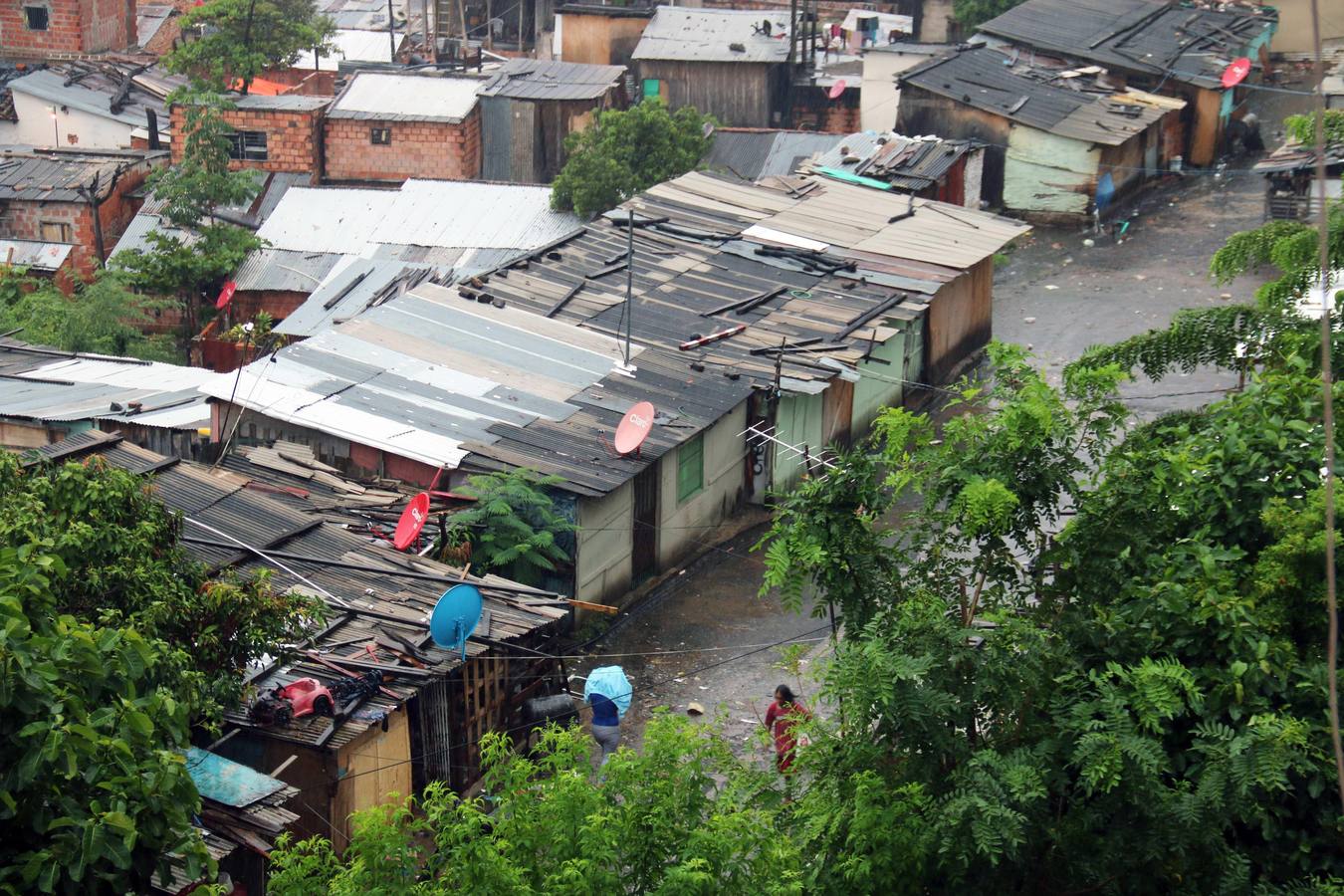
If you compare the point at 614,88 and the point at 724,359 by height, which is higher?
the point at 614,88

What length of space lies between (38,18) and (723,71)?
16.9 meters

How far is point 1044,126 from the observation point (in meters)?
27.4

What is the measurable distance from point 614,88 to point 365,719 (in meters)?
22.3

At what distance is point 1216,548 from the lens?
330 inches

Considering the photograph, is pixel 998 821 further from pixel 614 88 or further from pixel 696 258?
pixel 614 88

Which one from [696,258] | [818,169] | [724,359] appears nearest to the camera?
[724,359]

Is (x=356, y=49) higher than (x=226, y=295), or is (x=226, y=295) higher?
(x=356, y=49)

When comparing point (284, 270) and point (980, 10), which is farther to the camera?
point (980, 10)

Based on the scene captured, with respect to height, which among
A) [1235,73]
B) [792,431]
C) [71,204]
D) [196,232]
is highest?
[1235,73]

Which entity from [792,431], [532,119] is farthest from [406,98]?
[792,431]

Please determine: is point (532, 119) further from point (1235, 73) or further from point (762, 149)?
point (1235, 73)

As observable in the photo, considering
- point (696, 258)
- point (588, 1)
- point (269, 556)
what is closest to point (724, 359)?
point (696, 258)

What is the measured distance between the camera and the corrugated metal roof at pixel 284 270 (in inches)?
981

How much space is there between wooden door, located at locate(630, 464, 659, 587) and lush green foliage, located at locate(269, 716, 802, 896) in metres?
8.83
